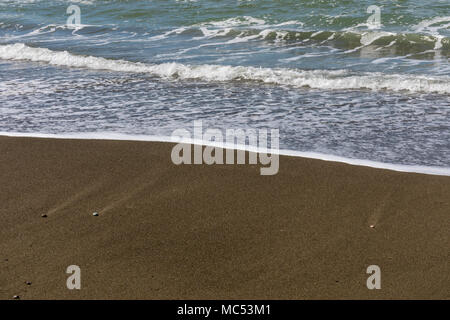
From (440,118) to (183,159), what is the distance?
10.8ft

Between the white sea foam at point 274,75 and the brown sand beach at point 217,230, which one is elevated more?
the white sea foam at point 274,75

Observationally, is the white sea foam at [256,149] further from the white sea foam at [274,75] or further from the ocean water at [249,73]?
the white sea foam at [274,75]

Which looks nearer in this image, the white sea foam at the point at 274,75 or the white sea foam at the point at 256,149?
the white sea foam at the point at 256,149

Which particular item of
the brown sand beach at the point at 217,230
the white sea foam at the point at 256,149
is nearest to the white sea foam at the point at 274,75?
the white sea foam at the point at 256,149

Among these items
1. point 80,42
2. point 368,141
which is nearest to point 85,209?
point 368,141

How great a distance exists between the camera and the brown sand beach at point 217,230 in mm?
3936

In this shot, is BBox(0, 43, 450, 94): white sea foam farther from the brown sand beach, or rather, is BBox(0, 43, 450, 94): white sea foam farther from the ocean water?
the brown sand beach

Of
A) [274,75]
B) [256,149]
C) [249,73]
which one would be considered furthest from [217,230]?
[249,73]

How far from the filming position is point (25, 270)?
4121 mm

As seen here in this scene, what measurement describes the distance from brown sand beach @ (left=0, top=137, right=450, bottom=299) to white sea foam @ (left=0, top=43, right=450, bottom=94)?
12.3ft

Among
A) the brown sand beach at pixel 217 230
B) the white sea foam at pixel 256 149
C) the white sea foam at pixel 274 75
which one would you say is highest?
the white sea foam at pixel 274 75

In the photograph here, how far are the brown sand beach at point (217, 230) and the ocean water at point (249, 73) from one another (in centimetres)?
94

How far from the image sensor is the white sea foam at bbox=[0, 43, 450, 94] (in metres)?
9.17
